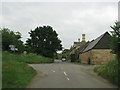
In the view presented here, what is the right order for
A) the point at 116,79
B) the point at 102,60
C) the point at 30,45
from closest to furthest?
1. the point at 116,79
2. the point at 102,60
3. the point at 30,45

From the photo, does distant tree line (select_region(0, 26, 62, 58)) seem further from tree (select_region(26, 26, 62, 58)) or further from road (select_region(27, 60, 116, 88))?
road (select_region(27, 60, 116, 88))

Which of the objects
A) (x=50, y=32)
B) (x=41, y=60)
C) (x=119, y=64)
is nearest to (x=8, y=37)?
(x=41, y=60)

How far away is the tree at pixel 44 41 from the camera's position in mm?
66625

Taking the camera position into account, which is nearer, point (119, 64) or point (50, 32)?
point (119, 64)

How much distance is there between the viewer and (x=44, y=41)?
68.1 meters

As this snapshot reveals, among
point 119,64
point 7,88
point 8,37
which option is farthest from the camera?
point 8,37

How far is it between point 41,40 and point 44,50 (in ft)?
14.1

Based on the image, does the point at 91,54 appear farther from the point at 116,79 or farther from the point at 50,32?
the point at 116,79

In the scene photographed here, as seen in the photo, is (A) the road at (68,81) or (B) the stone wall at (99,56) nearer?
(A) the road at (68,81)

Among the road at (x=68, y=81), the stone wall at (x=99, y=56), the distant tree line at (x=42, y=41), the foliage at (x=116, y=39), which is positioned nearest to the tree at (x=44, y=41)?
the distant tree line at (x=42, y=41)

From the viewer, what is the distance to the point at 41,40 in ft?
226

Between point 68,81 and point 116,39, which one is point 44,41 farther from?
point 68,81

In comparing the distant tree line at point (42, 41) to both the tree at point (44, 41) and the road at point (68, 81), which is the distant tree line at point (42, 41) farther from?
the road at point (68, 81)

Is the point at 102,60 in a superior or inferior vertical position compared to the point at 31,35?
inferior
